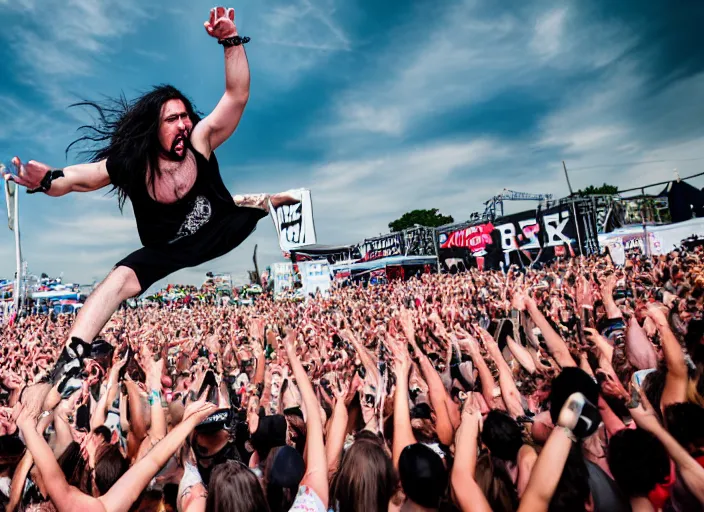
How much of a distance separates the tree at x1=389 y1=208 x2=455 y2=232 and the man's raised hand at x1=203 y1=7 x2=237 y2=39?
62.4 metres

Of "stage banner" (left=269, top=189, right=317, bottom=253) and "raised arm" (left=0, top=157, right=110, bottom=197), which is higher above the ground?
"raised arm" (left=0, top=157, right=110, bottom=197)

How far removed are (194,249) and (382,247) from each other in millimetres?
27125

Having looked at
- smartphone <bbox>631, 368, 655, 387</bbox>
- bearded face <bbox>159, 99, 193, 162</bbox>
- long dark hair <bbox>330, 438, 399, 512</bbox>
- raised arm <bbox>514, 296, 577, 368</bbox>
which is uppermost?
bearded face <bbox>159, 99, 193, 162</bbox>

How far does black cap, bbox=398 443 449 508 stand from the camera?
6.37 ft

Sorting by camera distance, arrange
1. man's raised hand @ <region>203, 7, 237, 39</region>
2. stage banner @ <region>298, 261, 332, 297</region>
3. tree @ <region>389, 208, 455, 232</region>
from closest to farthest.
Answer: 1. man's raised hand @ <region>203, 7, 237, 39</region>
2. stage banner @ <region>298, 261, 332, 297</region>
3. tree @ <region>389, 208, 455, 232</region>

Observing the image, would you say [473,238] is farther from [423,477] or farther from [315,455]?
[423,477]

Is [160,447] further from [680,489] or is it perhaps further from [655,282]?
[655,282]

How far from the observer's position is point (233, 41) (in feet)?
6.88

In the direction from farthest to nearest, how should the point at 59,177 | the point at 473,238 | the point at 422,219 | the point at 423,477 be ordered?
the point at 422,219 → the point at 473,238 → the point at 59,177 → the point at 423,477

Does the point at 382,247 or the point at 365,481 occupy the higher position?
the point at 382,247

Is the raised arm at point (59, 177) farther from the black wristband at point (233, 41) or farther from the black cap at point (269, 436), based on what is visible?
the black cap at point (269, 436)

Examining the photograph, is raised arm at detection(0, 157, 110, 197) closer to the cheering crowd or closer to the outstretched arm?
the outstretched arm

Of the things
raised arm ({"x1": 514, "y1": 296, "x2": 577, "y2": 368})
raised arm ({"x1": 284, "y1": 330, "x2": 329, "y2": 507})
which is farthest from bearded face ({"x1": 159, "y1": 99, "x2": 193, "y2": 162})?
raised arm ({"x1": 514, "y1": 296, "x2": 577, "y2": 368})

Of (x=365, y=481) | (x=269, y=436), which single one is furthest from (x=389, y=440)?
(x=365, y=481)
